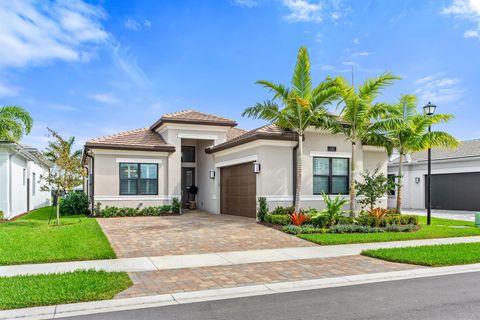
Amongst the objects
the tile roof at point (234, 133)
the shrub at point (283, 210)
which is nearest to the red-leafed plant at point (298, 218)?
the shrub at point (283, 210)

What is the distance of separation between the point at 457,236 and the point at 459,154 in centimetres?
1400

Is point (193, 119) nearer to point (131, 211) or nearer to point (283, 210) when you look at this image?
point (131, 211)

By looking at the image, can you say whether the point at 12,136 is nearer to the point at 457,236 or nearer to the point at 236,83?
the point at 236,83

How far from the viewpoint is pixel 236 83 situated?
70.3 ft

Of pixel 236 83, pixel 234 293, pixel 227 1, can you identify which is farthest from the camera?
pixel 236 83

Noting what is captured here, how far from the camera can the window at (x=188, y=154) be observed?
23.7m

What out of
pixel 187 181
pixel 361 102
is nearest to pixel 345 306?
pixel 361 102

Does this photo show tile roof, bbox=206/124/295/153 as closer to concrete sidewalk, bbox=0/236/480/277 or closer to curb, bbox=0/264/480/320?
concrete sidewalk, bbox=0/236/480/277

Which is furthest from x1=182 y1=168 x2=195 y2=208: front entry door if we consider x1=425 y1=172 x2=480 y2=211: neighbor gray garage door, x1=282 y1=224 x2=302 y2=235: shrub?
x1=425 y1=172 x2=480 y2=211: neighbor gray garage door

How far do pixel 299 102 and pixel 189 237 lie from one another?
6.31 meters

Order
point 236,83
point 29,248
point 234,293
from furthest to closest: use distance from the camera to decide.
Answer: point 236,83 < point 29,248 < point 234,293

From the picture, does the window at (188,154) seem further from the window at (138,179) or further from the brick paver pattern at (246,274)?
the brick paver pattern at (246,274)

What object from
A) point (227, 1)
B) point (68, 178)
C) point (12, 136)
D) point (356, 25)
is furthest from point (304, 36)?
point (12, 136)

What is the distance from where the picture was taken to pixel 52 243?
10.8m
